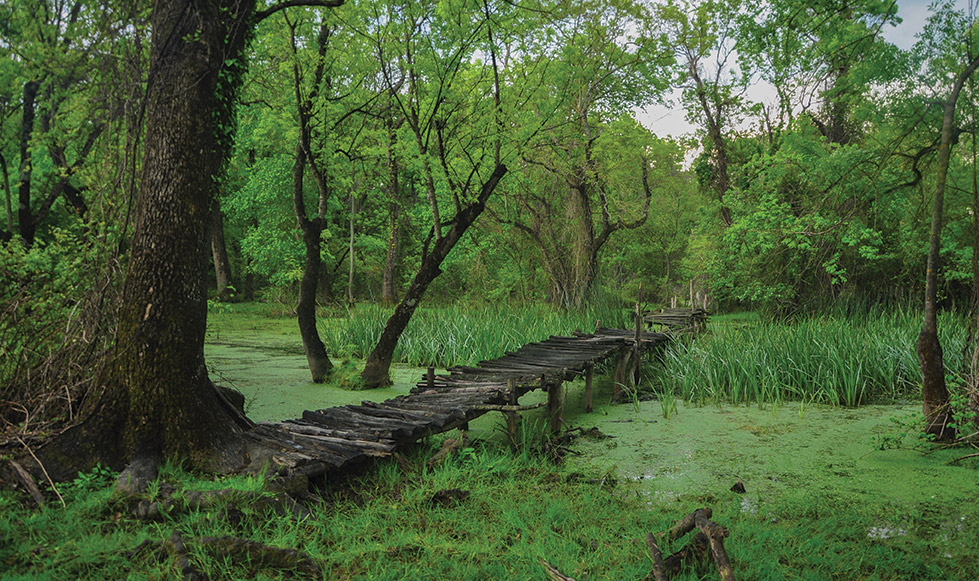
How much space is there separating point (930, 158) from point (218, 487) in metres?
6.06

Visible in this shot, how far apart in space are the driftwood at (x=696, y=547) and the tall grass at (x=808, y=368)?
13.0 ft

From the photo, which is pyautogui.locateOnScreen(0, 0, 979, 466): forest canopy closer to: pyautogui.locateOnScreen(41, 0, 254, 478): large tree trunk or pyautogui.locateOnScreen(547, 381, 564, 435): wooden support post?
pyautogui.locateOnScreen(41, 0, 254, 478): large tree trunk

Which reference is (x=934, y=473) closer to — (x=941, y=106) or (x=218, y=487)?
(x=941, y=106)

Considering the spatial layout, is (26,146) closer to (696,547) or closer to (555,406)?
(555,406)

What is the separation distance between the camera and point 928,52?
15.0 feet

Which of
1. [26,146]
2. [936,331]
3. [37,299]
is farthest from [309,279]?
[936,331]

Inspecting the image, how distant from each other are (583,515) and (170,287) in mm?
2756

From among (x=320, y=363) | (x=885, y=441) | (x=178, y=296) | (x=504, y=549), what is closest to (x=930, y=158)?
(x=885, y=441)

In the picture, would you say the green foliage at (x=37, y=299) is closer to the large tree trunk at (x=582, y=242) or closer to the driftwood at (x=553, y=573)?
the driftwood at (x=553, y=573)

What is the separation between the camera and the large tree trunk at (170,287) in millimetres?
3389

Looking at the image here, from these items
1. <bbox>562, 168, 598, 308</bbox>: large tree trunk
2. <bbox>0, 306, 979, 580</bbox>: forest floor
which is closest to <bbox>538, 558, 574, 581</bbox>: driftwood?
<bbox>0, 306, 979, 580</bbox>: forest floor

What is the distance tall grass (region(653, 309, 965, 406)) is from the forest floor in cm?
124

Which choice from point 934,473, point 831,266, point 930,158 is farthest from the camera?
point 831,266

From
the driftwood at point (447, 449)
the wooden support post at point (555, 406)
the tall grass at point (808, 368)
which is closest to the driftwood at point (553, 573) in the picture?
the driftwood at point (447, 449)
